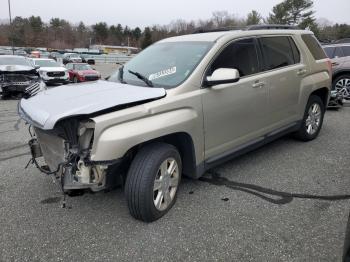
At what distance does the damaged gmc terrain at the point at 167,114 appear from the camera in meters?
3.03

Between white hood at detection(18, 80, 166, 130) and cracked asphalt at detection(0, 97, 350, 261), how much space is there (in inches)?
41.1

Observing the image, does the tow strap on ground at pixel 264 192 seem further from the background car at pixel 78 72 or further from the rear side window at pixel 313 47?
the background car at pixel 78 72

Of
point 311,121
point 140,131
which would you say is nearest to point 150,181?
point 140,131

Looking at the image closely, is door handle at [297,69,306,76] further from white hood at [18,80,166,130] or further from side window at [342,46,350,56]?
side window at [342,46,350,56]

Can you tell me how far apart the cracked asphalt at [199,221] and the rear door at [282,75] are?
720mm

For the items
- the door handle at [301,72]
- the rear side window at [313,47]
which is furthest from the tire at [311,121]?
the rear side window at [313,47]

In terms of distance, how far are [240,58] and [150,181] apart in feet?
6.62

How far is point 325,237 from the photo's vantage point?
3039 mm

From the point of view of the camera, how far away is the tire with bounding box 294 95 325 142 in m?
5.57

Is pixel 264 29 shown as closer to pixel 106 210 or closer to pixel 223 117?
pixel 223 117

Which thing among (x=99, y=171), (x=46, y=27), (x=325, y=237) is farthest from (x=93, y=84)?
(x=46, y=27)

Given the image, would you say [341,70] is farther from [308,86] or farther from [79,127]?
[79,127]

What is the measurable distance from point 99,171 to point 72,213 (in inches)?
32.0

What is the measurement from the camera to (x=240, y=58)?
4215 mm
